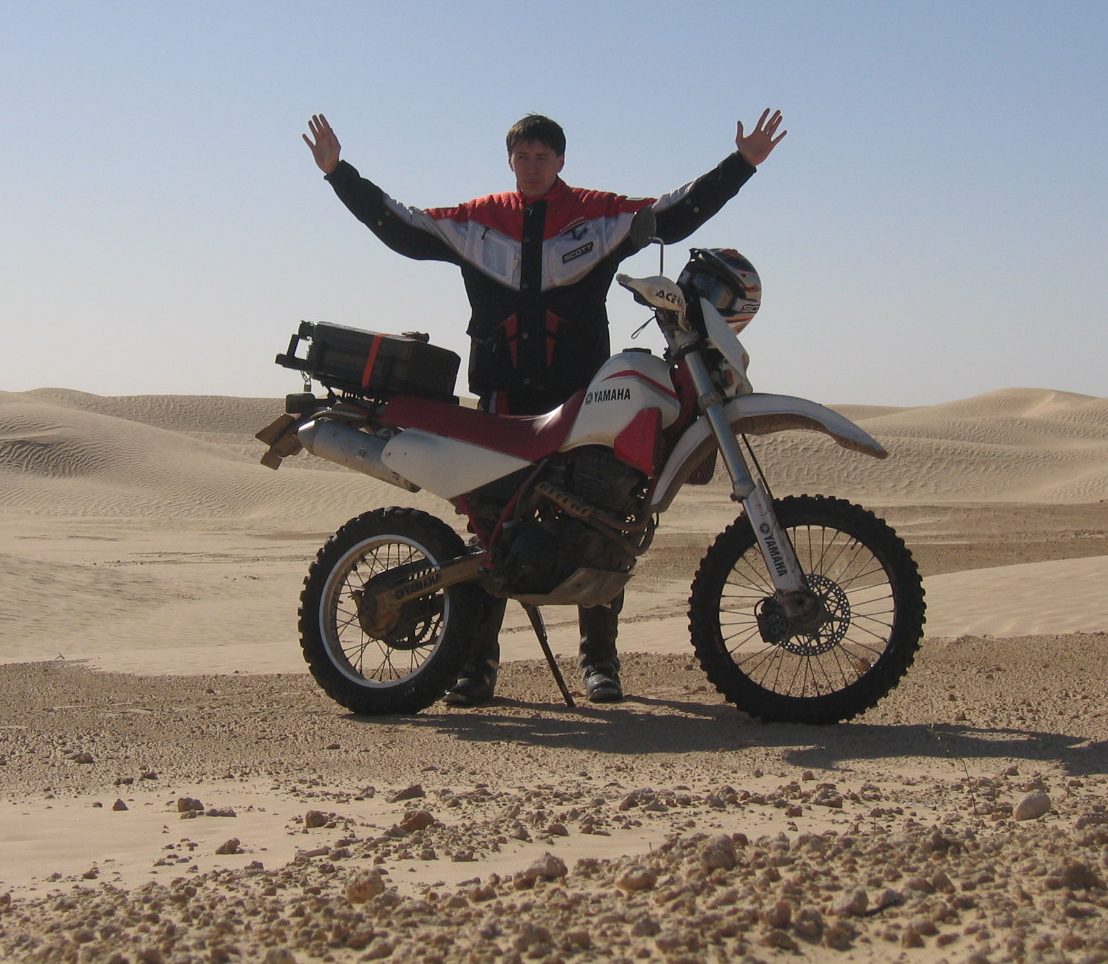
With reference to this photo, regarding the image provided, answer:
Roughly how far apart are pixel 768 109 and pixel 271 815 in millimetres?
3477

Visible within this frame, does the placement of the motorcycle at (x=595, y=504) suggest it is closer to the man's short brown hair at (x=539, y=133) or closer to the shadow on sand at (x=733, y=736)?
the shadow on sand at (x=733, y=736)

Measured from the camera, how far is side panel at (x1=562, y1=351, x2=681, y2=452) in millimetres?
5320

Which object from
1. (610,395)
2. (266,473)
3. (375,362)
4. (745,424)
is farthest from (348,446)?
(266,473)

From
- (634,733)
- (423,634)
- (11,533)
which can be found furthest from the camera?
(11,533)

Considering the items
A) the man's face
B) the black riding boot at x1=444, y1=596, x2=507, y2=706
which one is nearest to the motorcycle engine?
the black riding boot at x1=444, y1=596, x2=507, y2=706

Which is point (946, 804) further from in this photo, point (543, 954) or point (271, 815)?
point (271, 815)

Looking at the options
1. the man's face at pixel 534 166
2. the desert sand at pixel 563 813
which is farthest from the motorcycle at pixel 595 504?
the man's face at pixel 534 166

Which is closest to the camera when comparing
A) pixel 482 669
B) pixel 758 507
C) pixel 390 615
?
pixel 758 507

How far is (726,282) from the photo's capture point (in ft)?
17.9

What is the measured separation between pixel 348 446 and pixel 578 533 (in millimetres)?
1111

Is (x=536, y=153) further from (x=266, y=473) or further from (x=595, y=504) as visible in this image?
(x=266, y=473)

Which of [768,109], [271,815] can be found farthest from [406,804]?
[768,109]

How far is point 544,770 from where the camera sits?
4652 millimetres

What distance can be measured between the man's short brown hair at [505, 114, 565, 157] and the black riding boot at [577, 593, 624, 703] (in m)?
1.93
